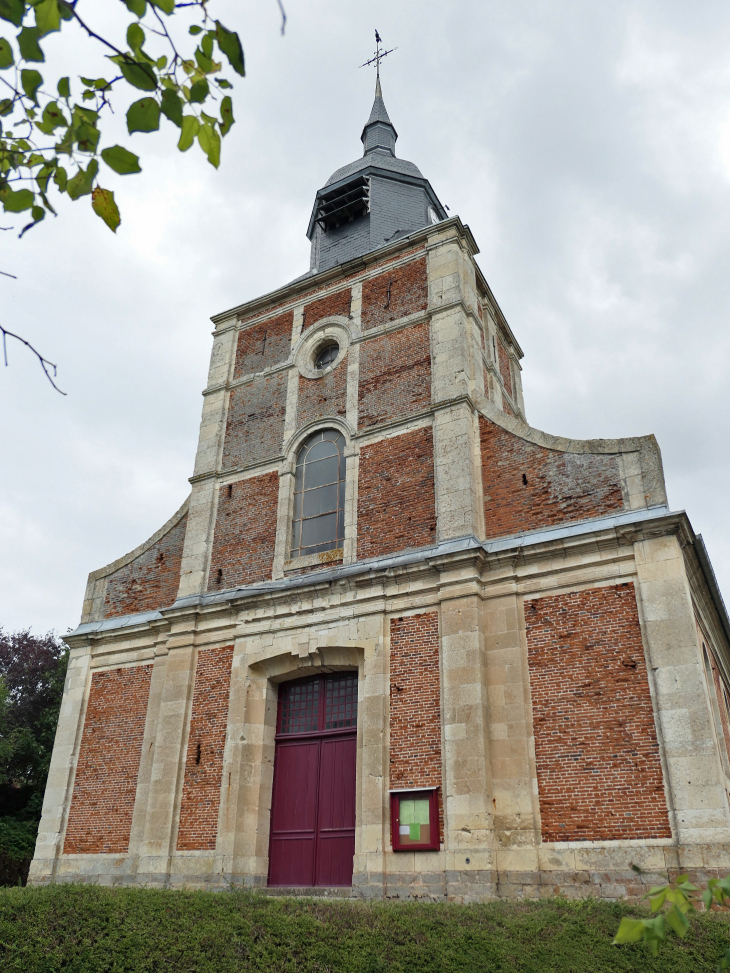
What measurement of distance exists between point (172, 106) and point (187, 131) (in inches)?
4.0

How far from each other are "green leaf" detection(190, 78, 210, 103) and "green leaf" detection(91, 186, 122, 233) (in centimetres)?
65

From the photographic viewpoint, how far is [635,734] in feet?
32.6

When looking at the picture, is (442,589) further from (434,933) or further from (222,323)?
(222,323)

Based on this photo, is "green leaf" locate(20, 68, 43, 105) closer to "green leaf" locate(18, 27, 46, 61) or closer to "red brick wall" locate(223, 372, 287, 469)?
"green leaf" locate(18, 27, 46, 61)

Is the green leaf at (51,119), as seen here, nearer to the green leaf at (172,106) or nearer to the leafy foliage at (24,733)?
the green leaf at (172,106)

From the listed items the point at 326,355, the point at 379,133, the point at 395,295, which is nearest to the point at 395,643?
the point at 326,355

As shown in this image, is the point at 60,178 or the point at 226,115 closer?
the point at 226,115

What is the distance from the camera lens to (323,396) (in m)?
15.3

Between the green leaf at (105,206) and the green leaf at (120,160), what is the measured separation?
51 cm

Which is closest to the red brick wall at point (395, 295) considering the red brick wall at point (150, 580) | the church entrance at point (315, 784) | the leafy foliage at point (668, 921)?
the red brick wall at point (150, 580)

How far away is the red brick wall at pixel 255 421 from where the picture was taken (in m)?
15.6

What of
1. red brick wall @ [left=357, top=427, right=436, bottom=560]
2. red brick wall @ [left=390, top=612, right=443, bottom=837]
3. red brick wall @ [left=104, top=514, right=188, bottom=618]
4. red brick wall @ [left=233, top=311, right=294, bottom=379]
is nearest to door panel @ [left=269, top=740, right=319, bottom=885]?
red brick wall @ [left=390, top=612, right=443, bottom=837]

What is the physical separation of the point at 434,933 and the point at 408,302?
35.2 feet

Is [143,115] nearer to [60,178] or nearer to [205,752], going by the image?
[60,178]
